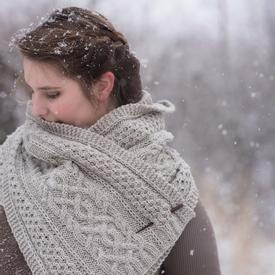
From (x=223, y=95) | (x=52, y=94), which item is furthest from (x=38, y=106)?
(x=223, y=95)

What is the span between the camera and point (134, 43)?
4859 millimetres

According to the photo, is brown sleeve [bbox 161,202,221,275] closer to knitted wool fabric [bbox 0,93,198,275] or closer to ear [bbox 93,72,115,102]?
knitted wool fabric [bbox 0,93,198,275]

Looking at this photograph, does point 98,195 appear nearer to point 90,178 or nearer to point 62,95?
point 90,178

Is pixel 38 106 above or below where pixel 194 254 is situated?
above

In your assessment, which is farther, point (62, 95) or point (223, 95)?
point (223, 95)

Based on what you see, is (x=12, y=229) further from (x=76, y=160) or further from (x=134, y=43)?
(x=134, y=43)

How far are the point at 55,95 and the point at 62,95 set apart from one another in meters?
0.01

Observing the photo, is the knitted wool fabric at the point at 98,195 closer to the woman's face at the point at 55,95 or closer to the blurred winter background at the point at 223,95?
the woman's face at the point at 55,95

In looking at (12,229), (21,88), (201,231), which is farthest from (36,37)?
(201,231)

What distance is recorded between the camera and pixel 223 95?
569 centimetres

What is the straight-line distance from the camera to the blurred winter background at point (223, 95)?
191 inches

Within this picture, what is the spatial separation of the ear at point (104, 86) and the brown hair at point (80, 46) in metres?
0.01

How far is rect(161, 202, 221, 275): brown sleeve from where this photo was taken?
50.9 inches

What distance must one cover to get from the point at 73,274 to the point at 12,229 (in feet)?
0.47
